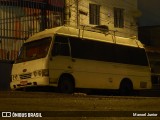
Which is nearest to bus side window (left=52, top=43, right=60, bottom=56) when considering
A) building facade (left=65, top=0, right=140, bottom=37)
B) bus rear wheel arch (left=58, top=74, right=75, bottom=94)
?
bus rear wheel arch (left=58, top=74, right=75, bottom=94)

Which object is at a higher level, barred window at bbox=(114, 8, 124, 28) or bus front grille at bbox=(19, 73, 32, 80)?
barred window at bbox=(114, 8, 124, 28)

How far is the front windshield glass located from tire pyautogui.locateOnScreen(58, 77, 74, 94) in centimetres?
121

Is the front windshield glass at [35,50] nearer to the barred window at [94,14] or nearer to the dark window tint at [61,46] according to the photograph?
the dark window tint at [61,46]

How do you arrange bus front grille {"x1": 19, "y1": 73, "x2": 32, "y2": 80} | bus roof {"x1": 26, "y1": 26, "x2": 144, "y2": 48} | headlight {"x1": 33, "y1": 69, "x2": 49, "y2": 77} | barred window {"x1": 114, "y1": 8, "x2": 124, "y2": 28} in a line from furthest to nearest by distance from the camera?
barred window {"x1": 114, "y1": 8, "x2": 124, "y2": 28} < bus roof {"x1": 26, "y1": 26, "x2": 144, "y2": 48} < bus front grille {"x1": 19, "y1": 73, "x2": 32, "y2": 80} < headlight {"x1": 33, "y1": 69, "x2": 49, "y2": 77}

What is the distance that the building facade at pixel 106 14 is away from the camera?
31328 mm

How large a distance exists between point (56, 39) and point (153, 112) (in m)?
9.94

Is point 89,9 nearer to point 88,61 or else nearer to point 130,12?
point 130,12

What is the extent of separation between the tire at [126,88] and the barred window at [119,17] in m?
12.6

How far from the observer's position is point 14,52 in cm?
2786

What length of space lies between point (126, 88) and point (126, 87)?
46 millimetres

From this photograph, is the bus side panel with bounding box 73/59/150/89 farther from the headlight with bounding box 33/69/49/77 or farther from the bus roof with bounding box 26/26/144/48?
the headlight with bounding box 33/69/49/77

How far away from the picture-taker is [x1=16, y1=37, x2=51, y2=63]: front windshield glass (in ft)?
61.9

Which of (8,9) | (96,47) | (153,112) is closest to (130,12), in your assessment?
(8,9)

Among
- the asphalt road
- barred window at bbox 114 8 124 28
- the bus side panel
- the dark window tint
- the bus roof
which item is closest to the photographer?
the asphalt road
